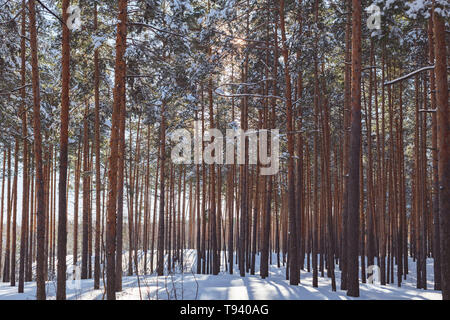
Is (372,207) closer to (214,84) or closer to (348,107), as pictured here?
(348,107)

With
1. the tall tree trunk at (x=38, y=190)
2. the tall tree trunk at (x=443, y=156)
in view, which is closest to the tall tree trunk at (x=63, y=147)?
the tall tree trunk at (x=38, y=190)

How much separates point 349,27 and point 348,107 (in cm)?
238

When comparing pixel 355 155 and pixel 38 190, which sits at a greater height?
pixel 355 155

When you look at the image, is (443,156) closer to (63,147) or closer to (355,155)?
(355,155)

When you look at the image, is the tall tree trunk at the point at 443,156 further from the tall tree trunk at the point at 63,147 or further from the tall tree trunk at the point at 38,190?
the tall tree trunk at the point at 38,190

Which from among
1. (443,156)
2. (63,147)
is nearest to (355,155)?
(443,156)

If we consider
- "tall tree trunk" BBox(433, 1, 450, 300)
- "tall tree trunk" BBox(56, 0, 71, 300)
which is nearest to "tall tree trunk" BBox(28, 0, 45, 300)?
"tall tree trunk" BBox(56, 0, 71, 300)

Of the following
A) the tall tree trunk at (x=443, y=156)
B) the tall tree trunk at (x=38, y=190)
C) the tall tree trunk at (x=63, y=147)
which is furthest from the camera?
the tall tree trunk at (x=63, y=147)

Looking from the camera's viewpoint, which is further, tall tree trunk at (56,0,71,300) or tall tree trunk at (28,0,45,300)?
tall tree trunk at (56,0,71,300)

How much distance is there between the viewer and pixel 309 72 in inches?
501

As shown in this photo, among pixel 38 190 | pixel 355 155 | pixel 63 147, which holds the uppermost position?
Result: pixel 63 147

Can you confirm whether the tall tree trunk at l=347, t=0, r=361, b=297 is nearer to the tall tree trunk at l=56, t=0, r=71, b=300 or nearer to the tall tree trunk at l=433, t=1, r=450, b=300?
the tall tree trunk at l=433, t=1, r=450, b=300
